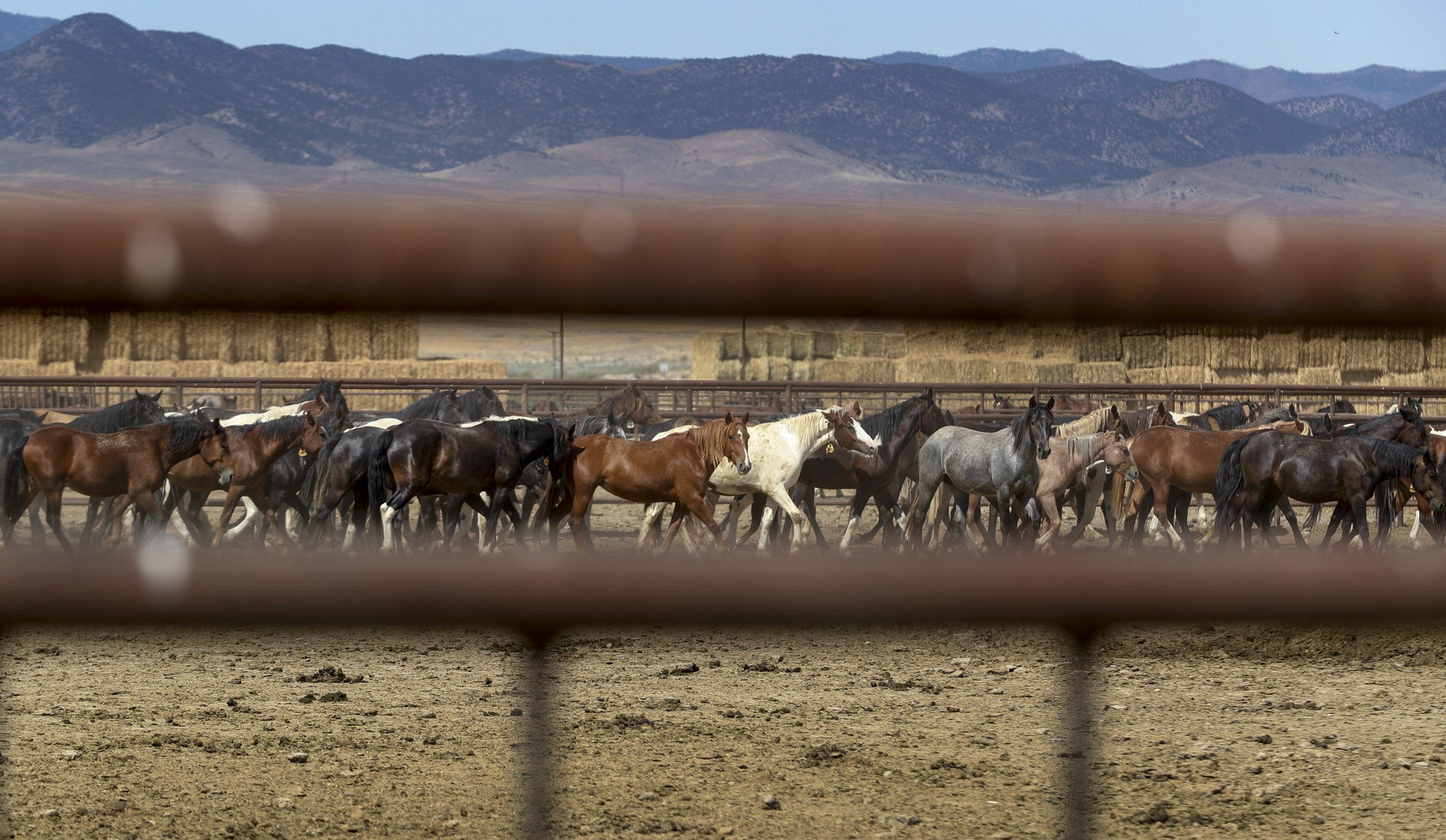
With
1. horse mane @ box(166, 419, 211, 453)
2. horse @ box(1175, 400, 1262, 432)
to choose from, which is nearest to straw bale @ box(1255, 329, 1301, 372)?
horse @ box(1175, 400, 1262, 432)

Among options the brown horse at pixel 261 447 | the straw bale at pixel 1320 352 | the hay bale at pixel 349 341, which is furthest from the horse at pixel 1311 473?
the hay bale at pixel 349 341

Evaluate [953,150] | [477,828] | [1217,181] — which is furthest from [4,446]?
[953,150]

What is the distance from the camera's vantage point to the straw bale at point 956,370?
2412cm

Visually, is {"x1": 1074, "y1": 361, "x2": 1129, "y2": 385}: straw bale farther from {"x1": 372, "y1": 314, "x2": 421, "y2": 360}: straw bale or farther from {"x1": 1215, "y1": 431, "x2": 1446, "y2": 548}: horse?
{"x1": 1215, "y1": 431, "x2": 1446, "y2": 548}: horse

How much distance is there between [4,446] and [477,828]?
19.0 ft

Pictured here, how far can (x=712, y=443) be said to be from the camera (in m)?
7.78

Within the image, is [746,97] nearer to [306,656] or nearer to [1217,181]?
[1217,181]

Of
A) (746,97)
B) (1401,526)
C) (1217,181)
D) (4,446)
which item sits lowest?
(1401,526)

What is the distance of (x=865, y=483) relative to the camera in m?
9.12

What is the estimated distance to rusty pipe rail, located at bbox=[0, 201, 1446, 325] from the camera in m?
0.67

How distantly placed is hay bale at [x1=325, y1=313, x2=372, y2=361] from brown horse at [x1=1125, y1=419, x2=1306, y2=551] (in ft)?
58.0

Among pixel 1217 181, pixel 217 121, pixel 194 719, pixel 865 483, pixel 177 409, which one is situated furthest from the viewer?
pixel 217 121

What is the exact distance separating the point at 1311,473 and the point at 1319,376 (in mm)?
16163

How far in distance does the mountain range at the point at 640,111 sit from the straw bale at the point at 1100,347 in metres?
93.5
